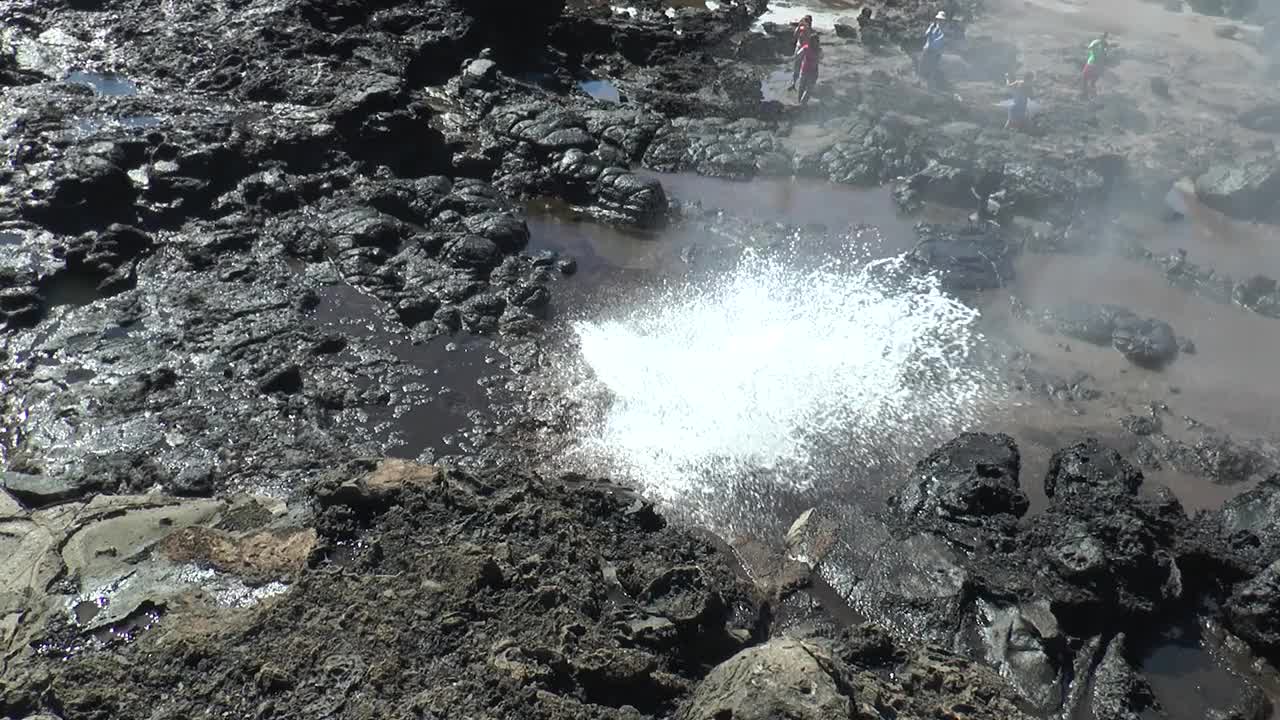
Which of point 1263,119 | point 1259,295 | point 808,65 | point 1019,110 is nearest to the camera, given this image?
point 1259,295

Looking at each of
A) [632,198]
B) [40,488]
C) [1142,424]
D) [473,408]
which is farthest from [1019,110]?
[40,488]

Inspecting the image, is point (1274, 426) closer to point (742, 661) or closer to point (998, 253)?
point (998, 253)

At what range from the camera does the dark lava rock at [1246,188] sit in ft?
50.1

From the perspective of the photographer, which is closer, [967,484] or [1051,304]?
[967,484]

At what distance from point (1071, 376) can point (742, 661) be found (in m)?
7.91

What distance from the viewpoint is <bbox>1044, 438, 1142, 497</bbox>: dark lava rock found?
887 centimetres

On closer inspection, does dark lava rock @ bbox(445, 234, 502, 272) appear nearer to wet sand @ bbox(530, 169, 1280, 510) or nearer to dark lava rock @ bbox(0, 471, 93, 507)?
wet sand @ bbox(530, 169, 1280, 510)

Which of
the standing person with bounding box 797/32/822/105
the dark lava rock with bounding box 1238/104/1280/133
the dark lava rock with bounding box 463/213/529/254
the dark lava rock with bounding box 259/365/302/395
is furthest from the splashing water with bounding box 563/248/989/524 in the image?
the dark lava rock with bounding box 1238/104/1280/133

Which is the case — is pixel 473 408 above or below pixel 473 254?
below

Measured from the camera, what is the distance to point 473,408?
10492mm

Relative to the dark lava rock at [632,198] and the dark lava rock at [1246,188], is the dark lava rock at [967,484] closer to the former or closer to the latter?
the dark lava rock at [632,198]

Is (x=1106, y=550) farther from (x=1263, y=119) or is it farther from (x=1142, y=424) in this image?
(x=1263, y=119)

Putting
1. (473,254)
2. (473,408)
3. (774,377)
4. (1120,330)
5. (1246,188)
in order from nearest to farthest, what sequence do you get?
(473,408), (774,377), (1120,330), (473,254), (1246,188)

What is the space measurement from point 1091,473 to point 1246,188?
31.9 feet
